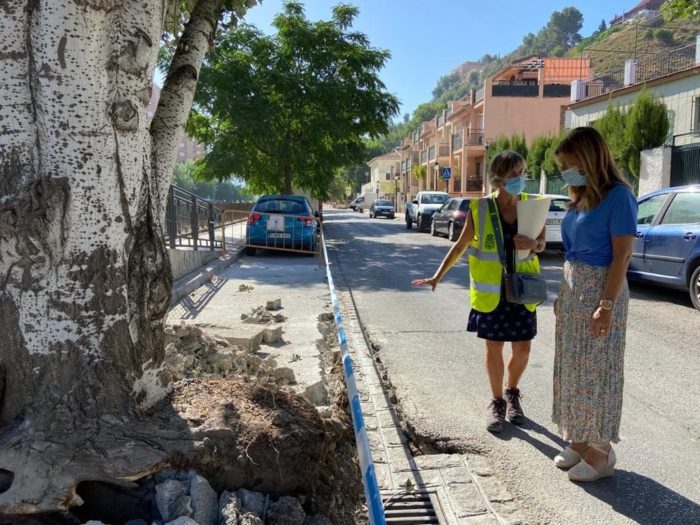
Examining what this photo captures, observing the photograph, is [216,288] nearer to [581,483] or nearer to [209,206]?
[209,206]

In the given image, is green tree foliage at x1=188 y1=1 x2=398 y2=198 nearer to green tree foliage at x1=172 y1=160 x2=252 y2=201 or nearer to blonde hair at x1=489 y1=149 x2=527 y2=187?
blonde hair at x1=489 y1=149 x2=527 y2=187

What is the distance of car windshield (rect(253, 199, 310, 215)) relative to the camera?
1469 cm

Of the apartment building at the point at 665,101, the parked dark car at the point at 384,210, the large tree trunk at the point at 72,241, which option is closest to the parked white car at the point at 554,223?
the apartment building at the point at 665,101

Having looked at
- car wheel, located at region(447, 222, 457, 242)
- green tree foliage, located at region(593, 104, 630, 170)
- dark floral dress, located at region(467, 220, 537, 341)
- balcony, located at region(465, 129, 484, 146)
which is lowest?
car wheel, located at region(447, 222, 457, 242)

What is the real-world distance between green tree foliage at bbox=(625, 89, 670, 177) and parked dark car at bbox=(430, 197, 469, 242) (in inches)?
229

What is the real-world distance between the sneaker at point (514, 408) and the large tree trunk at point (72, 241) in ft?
8.10

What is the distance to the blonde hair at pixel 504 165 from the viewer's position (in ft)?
11.9

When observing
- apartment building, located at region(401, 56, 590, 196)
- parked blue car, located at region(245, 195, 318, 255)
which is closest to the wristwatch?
parked blue car, located at region(245, 195, 318, 255)

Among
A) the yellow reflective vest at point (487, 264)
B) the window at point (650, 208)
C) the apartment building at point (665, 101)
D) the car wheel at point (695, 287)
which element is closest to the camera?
the yellow reflective vest at point (487, 264)

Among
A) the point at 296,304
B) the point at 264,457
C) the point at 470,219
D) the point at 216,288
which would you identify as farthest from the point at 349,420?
the point at 216,288

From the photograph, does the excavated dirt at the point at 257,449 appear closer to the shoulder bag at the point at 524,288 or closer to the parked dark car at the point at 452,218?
the shoulder bag at the point at 524,288

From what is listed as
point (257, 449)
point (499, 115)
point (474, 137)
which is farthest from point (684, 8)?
point (474, 137)

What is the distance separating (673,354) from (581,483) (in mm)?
3168

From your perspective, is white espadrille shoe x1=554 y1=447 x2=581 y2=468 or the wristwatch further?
white espadrille shoe x1=554 y1=447 x2=581 y2=468
